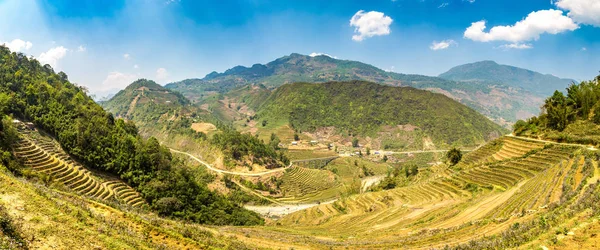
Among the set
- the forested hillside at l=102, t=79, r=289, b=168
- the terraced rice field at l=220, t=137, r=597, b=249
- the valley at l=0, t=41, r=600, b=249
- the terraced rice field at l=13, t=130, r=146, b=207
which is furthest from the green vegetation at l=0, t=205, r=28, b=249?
the forested hillside at l=102, t=79, r=289, b=168

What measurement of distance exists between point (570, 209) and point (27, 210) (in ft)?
86.5

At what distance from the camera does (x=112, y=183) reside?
143 feet

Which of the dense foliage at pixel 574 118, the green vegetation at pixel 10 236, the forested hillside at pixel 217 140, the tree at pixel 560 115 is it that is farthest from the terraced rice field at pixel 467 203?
the forested hillside at pixel 217 140

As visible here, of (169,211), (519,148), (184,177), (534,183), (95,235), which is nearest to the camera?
(95,235)

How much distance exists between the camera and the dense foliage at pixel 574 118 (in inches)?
1420

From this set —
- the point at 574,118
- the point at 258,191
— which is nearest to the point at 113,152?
the point at 258,191

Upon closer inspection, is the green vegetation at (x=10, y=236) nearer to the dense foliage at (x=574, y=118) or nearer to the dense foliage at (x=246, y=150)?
the dense foliage at (x=574, y=118)

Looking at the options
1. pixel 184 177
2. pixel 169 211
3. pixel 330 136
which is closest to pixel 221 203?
pixel 184 177

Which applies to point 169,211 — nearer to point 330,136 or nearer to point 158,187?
point 158,187

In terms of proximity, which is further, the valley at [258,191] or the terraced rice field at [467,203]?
the terraced rice field at [467,203]

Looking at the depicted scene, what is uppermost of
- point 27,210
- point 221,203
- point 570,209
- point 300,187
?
point 27,210

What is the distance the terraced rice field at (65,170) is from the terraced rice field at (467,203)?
87.6ft

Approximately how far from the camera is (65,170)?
39312mm

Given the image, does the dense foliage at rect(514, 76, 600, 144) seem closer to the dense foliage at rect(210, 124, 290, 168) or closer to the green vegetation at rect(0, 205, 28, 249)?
the green vegetation at rect(0, 205, 28, 249)
